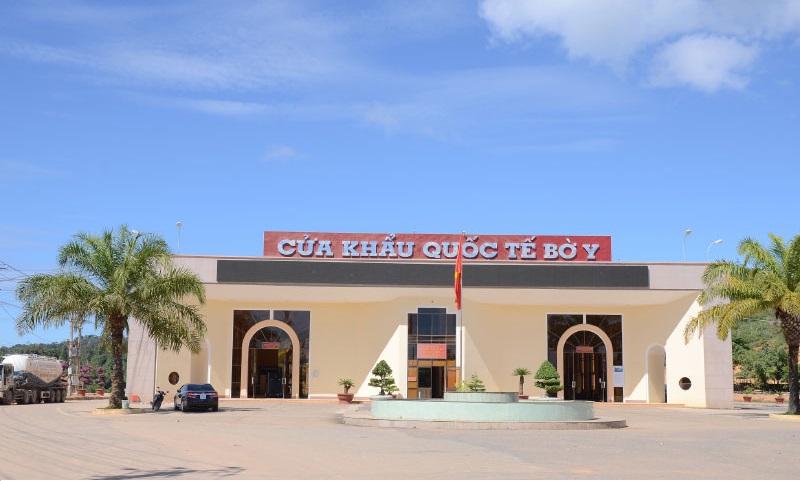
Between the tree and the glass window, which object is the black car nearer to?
the glass window

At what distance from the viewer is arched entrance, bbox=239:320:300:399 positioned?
4709 centimetres

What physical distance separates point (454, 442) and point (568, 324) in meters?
29.4

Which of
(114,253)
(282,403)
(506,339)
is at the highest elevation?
(114,253)

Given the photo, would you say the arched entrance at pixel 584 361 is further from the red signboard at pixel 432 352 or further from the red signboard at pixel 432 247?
the red signboard at pixel 432 352

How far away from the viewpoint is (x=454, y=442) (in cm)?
1978

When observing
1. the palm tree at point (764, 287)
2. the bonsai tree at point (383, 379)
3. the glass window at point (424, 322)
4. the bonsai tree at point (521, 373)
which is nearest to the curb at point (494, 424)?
the palm tree at point (764, 287)

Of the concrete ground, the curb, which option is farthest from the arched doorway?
the curb

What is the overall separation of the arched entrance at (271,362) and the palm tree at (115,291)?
1145cm

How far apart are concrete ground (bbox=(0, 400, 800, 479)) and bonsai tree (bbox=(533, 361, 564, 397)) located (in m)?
16.4

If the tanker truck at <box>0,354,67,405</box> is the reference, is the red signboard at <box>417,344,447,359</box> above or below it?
above

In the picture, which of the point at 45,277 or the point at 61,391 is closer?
the point at 45,277

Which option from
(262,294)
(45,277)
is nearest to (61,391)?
(262,294)

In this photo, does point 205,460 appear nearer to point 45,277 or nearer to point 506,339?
point 45,277

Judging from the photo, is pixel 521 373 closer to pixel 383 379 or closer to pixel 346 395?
pixel 383 379
